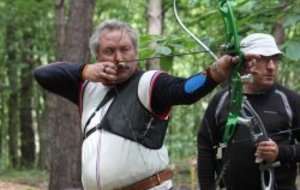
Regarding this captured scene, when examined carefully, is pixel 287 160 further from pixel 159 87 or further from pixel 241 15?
pixel 241 15

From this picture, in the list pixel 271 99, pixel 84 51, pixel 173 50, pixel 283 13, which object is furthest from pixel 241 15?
pixel 84 51

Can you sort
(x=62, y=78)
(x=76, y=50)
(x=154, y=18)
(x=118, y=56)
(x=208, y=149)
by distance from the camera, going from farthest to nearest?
(x=154, y=18), (x=76, y=50), (x=208, y=149), (x=62, y=78), (x=118, y=56)

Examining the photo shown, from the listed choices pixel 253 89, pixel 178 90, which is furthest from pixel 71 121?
pixel 178 90

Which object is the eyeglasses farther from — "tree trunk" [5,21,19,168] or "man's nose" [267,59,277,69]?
"tree trunk" [5,21,19,168]

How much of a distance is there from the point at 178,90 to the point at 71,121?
17.2 feet

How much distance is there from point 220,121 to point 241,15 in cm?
130

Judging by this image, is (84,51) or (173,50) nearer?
(173,50)

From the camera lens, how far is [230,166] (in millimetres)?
3490

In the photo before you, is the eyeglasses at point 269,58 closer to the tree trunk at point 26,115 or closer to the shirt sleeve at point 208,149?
the shirt sleeve at point 208,149

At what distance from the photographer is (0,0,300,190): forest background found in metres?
4.27

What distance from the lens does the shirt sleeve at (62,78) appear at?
10.1 feet

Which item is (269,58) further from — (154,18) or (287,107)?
(154,18)

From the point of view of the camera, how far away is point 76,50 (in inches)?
294

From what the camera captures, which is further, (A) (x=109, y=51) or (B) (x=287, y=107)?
(B) (x=287, y=107)
